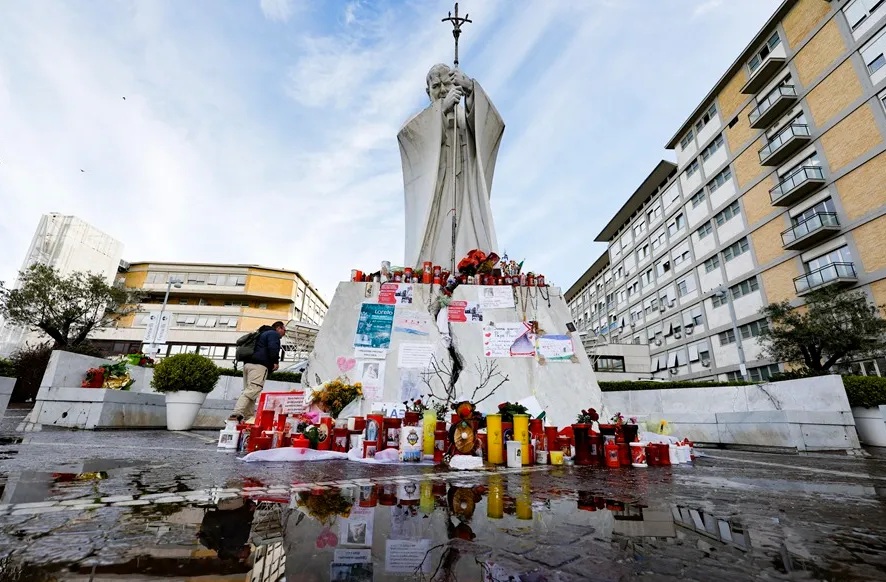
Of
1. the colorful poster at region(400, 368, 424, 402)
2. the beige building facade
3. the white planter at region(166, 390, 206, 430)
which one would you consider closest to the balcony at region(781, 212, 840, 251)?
the beige building facade

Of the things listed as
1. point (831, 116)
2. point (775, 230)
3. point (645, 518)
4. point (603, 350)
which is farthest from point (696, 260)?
point (645, 518)

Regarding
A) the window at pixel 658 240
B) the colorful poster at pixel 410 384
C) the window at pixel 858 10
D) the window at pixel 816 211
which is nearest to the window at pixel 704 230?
the window at pixel 658 240

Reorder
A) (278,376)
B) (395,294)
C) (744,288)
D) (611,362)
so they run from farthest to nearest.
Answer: (611,362) → (744,288) → (278,376) → (395,294)

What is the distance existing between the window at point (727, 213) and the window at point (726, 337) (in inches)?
298

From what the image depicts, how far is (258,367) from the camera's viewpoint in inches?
225

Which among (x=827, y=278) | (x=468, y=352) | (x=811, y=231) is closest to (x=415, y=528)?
(x=468, y=352)

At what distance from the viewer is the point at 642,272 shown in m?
37.8

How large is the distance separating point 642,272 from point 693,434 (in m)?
32.5

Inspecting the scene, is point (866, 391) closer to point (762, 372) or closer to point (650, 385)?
point (650, 385)

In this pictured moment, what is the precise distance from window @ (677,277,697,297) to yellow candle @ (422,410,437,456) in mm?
32110

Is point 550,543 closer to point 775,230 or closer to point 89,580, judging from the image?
point 89,580

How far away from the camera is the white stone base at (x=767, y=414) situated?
6.70m

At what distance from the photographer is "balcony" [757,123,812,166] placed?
71.2ft

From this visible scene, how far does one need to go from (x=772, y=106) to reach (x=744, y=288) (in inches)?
425
